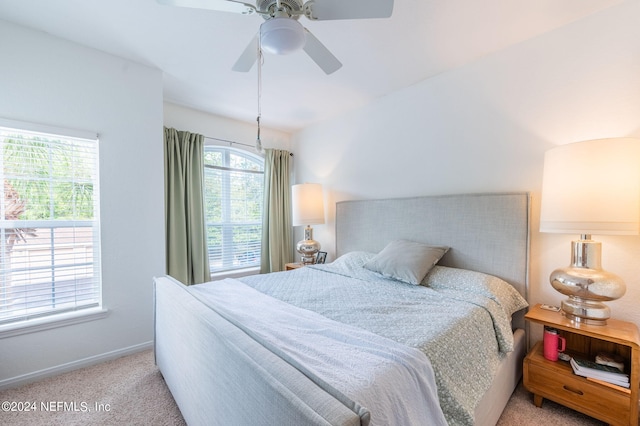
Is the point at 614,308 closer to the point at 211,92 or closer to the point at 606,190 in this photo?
the point at 606,190

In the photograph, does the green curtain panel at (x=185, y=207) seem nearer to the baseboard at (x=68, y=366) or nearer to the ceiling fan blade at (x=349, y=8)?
the baseboard at (x=68, y=366)

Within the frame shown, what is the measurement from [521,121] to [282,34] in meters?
1.97

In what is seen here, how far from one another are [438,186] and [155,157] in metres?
2.73

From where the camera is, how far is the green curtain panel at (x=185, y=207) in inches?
120

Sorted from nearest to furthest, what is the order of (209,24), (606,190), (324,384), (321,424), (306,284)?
(321,424) → (324,384) → (606,190) → (209,24) → (306,284)

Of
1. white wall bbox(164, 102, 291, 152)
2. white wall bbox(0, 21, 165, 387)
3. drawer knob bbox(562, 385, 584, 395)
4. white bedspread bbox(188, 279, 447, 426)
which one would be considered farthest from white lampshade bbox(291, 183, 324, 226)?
drawer knob bbox(562, 385, 584, 395)

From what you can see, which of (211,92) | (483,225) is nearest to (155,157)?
(211,92)

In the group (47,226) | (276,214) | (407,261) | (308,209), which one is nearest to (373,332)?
(407,261)

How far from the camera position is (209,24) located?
1883 millimetres

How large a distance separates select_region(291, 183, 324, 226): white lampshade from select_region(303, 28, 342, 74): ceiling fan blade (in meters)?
1.85

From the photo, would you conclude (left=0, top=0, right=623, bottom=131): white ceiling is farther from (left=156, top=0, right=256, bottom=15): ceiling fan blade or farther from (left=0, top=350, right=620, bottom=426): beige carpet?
(left=0, top=350, right=620, bottom=426): beige carpet

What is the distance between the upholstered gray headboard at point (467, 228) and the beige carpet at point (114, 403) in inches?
24.5

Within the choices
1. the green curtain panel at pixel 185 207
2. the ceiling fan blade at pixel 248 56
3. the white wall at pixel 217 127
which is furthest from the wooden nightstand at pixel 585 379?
the white wall at pixel 217 127

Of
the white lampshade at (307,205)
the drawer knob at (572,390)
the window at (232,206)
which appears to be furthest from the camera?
the window at (232,206)
